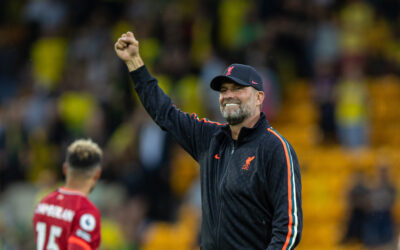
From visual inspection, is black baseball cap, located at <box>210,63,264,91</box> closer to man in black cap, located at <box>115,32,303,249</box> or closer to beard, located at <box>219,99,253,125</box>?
man in black cap, located at <box>115,32,303,249</box>

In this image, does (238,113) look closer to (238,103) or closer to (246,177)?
(238,103)

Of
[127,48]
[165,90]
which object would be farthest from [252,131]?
[165,90]

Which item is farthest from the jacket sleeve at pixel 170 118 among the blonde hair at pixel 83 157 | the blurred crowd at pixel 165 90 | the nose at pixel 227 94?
the blurred crowd at pixel 165 90

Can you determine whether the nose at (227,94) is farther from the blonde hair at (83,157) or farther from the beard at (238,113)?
the blonde hair at (83,157)

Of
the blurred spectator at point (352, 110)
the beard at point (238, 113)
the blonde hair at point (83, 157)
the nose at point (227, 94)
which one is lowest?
the blurred spectator at point (352, 110)

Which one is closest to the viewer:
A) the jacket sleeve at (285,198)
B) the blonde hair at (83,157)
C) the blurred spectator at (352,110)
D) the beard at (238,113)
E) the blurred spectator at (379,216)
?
the jacket sleeve at (285,198)

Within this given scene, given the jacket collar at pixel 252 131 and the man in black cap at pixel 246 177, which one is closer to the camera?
the man in black cap at pixel 246 177

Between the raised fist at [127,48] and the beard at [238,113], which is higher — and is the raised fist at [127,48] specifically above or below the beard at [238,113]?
above

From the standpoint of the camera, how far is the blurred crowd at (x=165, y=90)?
11688mm

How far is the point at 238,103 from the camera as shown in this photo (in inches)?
197

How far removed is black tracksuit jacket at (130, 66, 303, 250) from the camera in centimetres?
468

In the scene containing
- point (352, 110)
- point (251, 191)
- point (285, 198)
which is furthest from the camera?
point (352, 110)

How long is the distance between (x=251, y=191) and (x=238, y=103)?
0.58m

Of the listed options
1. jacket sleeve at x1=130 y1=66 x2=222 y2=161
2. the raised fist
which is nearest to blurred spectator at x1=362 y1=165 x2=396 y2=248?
jacket sleeve at x1=130 y1=66 x2=222 y2=161
